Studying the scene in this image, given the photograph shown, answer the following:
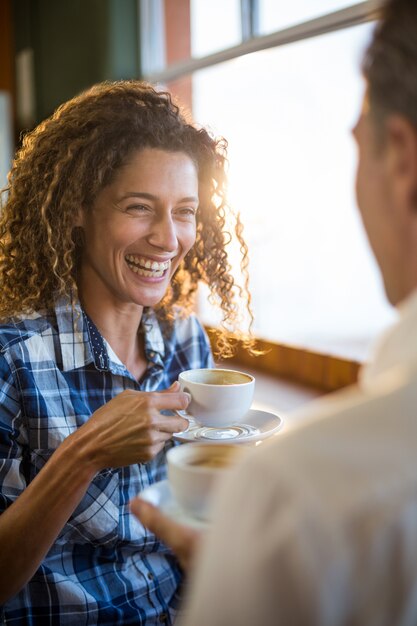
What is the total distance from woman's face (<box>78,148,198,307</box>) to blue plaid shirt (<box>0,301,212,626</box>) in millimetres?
98

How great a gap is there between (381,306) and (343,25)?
1.12m

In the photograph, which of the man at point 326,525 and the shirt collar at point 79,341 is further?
the shirt collar at point 79,341

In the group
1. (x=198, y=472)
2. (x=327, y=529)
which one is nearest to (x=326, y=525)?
(x=327, y=529)

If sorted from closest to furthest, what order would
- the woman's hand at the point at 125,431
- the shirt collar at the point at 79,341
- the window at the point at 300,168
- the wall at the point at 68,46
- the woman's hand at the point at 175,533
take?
the woman's hand at the point at 175,533 < the woman's hand at the point at 125,431 < the shirt collar at the point at 79,341 < the window at the point at 300,168 < the wall at the point at 68,46

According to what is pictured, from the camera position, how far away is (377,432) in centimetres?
44

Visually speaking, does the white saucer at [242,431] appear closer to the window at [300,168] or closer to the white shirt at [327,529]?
the white shirt at [327,529]

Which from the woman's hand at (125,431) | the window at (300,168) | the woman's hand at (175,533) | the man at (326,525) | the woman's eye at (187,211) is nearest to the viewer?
the man at (326,525)

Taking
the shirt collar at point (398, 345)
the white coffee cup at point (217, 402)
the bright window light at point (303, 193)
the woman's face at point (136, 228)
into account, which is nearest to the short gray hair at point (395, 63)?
the shirt collar at point (398, 345)

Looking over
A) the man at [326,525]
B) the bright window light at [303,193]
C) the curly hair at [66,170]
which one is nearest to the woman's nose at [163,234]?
the curly hair at [66,170]

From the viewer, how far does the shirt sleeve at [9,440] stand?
111 centimetres

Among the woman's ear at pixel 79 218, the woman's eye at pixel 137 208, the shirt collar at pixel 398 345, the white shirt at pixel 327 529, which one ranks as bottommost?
the white shirt at pixel 327 529

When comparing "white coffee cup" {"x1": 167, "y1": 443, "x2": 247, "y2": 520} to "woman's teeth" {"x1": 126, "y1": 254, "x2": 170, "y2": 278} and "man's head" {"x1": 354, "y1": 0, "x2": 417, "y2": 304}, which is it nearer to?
"man's head" {"x1": 354, "y1": 0, "x2": 417, "y2": 304}

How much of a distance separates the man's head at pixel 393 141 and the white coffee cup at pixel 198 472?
0.27 m

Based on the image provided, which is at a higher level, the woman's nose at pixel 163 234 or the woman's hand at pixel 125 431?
the woman's nose at pixel 163 234
